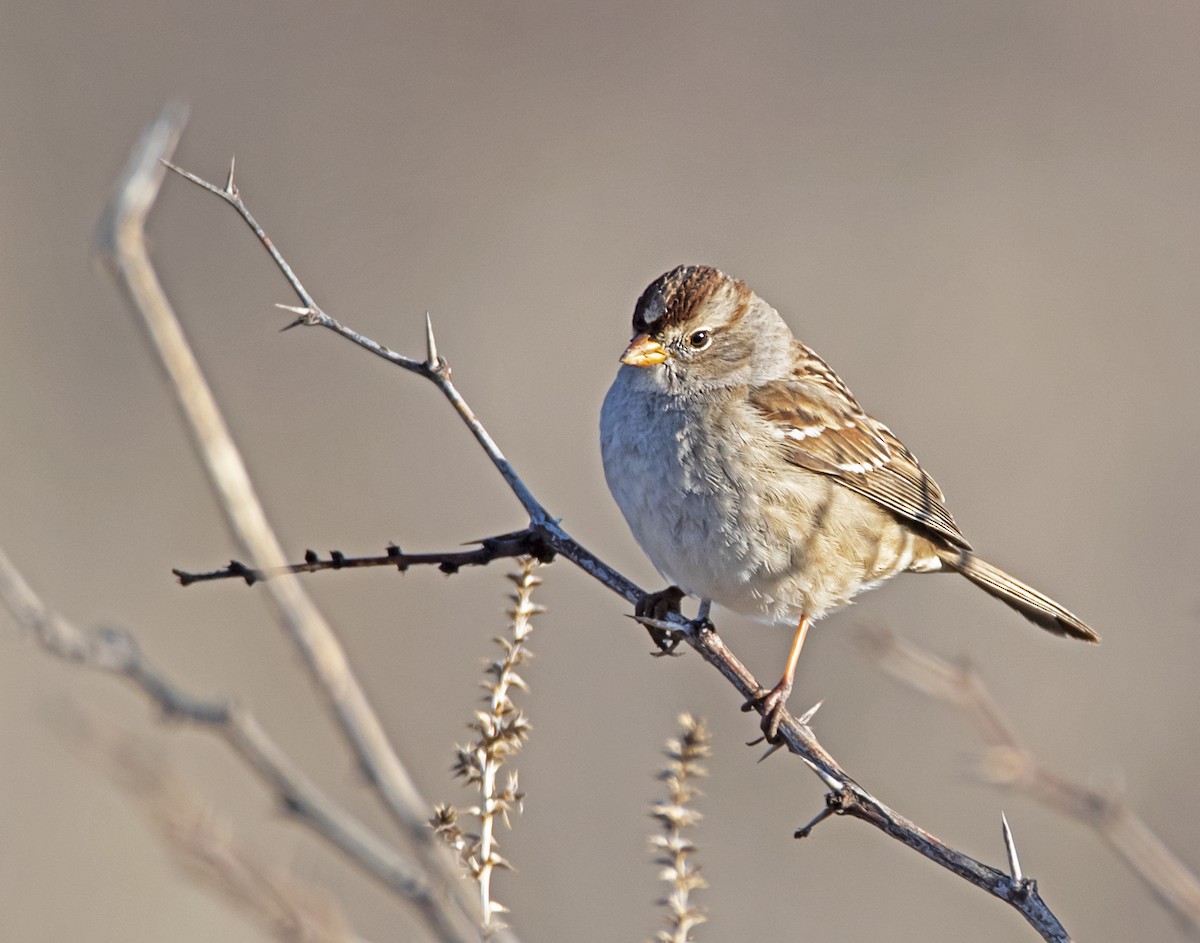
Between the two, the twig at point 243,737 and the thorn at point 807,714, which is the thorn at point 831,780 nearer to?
the thorn at point 807,714

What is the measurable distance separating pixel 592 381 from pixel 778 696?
199 inches

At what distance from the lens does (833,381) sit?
5.15 m

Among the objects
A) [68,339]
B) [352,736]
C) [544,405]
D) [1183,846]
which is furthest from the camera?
[544,405]

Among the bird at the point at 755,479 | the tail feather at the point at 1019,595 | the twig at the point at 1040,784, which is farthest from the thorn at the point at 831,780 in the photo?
the tail feather at the point at 1019,595

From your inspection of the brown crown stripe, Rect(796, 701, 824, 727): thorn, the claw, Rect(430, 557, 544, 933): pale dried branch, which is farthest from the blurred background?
the brown crown stripe

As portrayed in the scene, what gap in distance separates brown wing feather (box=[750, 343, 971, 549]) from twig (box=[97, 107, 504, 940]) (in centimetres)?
248

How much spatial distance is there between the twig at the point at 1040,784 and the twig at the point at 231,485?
101cm

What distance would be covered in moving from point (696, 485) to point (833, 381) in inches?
46.4

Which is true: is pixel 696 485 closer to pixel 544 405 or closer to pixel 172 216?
pixel 544 405

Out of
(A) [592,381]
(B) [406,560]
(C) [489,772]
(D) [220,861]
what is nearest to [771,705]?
(B) [406,560]

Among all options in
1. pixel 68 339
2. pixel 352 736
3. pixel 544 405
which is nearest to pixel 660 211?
pixel 544 405

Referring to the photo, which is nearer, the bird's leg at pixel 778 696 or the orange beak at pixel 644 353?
the bird's leg at pixel 778 696

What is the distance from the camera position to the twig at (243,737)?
1.81m

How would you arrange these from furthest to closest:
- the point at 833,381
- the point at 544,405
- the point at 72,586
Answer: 1. the point at 544,405
2. the point at 72,586
3. the point at 833,381
